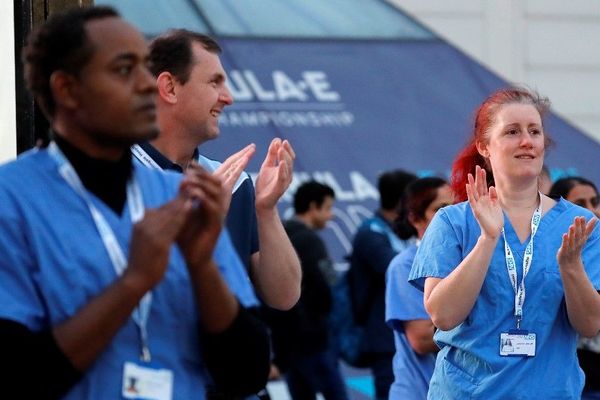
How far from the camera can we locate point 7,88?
4062 millimetres

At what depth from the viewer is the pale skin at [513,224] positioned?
428 cm

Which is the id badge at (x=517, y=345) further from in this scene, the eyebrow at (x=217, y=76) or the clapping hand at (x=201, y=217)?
the clapping hand at (x=201, y=217)

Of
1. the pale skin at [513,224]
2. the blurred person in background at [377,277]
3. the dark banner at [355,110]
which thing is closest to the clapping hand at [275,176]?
the pale skin at [513,224]

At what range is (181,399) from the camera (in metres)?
2.62

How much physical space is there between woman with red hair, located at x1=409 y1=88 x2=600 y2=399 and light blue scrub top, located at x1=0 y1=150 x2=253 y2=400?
180 cm

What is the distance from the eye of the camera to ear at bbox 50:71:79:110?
2611 millimetres

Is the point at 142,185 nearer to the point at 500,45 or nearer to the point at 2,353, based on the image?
the point at 2,353

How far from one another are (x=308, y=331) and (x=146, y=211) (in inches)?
260

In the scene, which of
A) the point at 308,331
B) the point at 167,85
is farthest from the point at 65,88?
the point at 308,331

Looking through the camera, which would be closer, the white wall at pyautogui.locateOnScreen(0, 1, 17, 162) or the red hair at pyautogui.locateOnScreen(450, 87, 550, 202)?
the white wall at pyautogui.locateOnScreen(0, 1, 17, 162)

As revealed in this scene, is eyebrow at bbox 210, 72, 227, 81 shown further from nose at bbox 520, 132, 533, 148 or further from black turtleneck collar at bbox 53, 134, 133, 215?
black turtleneck collar at bbox 53, 134, 133, 215

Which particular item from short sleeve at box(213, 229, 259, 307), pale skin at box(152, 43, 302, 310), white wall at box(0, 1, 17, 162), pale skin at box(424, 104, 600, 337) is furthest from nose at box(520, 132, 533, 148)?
short sleeve at box(213, 229, 259, 307)

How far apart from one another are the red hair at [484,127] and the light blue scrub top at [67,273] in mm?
2265

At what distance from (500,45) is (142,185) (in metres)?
10.8
